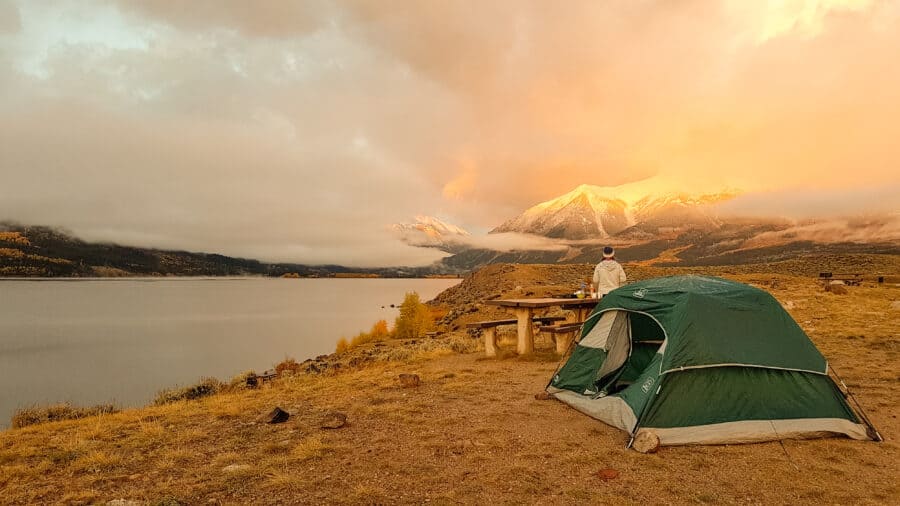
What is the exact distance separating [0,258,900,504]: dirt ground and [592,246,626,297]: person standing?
3825 mm

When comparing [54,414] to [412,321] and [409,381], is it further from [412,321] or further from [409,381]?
[412,321]

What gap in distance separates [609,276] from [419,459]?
7815 mm

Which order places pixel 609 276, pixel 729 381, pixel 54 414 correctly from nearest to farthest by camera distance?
1. pixel 729 381
2. pixel 54 414
3. pixel 609 276

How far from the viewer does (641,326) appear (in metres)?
9.65

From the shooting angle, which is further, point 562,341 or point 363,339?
point 363,339

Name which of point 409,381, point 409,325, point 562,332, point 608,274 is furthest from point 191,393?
point 409,325

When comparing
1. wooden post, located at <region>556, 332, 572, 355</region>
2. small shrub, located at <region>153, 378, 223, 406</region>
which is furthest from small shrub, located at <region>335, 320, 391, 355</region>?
wooden post, located at <region>556, 332, 572, 355</region>

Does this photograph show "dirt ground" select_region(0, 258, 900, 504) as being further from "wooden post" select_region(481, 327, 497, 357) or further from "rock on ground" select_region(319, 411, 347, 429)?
"wooden post" select_region(481, 327, 497, 357)

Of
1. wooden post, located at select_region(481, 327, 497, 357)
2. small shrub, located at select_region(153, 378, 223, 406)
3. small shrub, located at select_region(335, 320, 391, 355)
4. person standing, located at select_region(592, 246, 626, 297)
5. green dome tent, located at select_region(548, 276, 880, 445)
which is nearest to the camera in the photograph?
green dome tent, located at select_region(548, 276, 880, 445)

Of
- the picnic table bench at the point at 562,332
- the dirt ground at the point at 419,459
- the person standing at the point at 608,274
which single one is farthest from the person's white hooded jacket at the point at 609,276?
the dirt ground at the point at 419,459

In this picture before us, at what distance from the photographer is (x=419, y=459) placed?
632cm

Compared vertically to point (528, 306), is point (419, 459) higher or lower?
lower

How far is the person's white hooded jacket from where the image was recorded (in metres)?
12.2

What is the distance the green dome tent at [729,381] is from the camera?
22.1 ft
